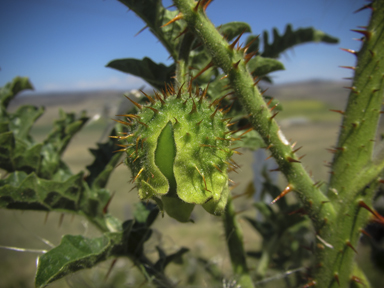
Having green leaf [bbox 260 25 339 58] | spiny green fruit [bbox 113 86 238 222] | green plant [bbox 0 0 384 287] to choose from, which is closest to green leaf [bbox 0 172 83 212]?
green plant [bbox 0 0 384 287]

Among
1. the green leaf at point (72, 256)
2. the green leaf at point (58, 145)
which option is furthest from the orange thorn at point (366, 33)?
the green leaf at point (58, 145)

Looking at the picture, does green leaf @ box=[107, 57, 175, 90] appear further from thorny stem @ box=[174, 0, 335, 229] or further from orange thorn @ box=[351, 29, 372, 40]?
orange thorn @ box=[351, 29, 372, 40]

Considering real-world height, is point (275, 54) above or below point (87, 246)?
above

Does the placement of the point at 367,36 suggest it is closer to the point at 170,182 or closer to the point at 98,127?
the point at 170,182

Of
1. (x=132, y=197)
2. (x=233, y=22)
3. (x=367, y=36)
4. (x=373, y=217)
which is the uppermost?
(x=233, y=22)

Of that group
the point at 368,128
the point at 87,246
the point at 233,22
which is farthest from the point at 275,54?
the point at 87,246

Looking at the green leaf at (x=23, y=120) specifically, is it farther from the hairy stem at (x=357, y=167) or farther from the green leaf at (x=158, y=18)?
the hairy stem at (x=357, y=167)

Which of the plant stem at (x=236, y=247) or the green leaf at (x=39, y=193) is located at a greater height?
the green leaf at (x=39, y=193)

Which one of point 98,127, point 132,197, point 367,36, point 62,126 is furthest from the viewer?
point 98,127
